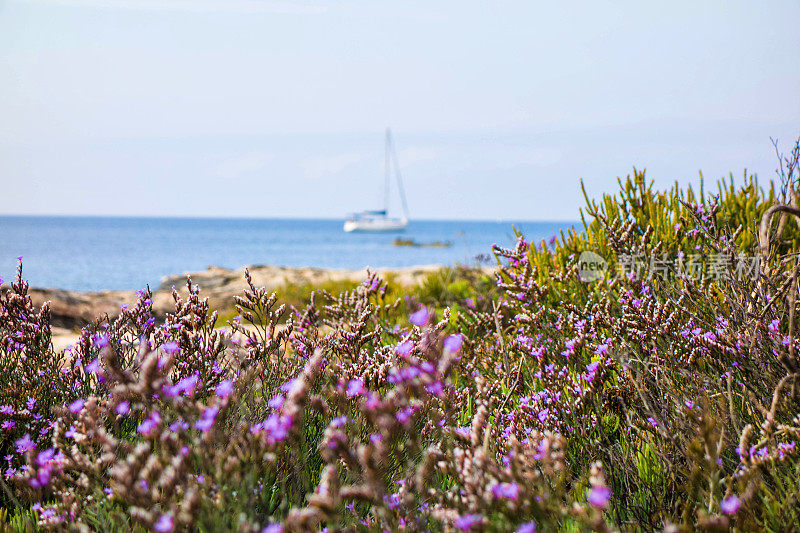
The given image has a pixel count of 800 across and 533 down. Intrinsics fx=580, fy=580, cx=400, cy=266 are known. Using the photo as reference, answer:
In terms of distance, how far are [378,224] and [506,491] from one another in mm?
95925

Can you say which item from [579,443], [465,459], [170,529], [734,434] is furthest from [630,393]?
[170,529]

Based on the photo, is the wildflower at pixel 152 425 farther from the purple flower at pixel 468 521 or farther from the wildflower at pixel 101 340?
the purple flower at pixel 468 521

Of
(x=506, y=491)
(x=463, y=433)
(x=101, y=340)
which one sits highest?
(x=101, y=340)

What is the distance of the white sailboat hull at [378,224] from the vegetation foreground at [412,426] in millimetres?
90614

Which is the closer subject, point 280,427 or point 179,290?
point 280,427

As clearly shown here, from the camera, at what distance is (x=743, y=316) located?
2.60 meters

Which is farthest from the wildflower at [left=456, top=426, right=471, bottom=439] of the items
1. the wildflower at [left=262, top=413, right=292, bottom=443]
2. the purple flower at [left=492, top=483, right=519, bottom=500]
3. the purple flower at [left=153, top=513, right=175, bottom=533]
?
the purple flower at [left=153, top=513, right=175, bottom=533]

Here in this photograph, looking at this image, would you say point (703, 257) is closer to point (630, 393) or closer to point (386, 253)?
point (630, 393)

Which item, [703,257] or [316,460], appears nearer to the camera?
[316,460]

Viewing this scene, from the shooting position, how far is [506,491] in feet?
4.34

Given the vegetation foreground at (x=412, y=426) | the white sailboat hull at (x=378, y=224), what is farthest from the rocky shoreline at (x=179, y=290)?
the white sailboat hull at (x=378, y=224)

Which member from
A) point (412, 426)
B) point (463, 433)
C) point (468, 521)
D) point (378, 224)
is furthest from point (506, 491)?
point (378, 224)

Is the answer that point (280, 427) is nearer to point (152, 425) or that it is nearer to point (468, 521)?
point (152, 425)

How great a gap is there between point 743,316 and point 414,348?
149cm
